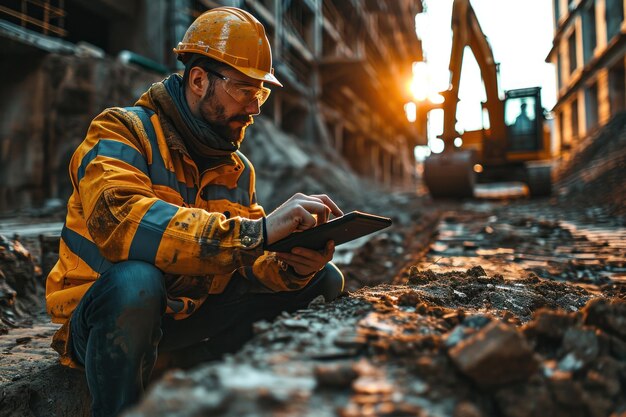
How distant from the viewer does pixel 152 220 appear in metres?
1.76

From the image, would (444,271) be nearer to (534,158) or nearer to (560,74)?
(534,158)

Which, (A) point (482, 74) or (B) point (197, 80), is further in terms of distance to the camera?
(A) point (482, 74)

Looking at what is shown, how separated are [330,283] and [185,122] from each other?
108 centimetres

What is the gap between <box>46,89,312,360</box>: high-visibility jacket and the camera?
1.77 meters

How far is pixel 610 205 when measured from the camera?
7066mm

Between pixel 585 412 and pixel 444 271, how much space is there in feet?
7.48

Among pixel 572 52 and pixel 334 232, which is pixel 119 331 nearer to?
pixel 334 232

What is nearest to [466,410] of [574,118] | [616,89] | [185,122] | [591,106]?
[185,122]

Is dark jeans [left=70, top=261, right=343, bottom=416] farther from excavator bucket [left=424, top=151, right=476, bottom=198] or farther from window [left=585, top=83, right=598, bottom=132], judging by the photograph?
window [left=585, top=83, right=598, bottom=132]

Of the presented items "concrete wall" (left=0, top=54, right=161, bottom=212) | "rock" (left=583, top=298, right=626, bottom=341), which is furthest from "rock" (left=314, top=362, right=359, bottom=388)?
"concrete wall" (left=0, top=54, right=161, bottom=212)

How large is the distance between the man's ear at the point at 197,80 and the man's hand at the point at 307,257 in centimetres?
89

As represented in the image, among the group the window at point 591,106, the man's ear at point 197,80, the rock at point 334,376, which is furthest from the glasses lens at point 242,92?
the window at point 591,106

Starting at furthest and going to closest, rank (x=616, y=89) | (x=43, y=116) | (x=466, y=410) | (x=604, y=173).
A: (x=616, y=89)
(x=604, y=173)
(x=43, y=116)
(x=466, y=410)

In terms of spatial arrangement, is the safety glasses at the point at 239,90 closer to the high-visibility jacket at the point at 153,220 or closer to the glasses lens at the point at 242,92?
the glasses lens at the point at 242,92
